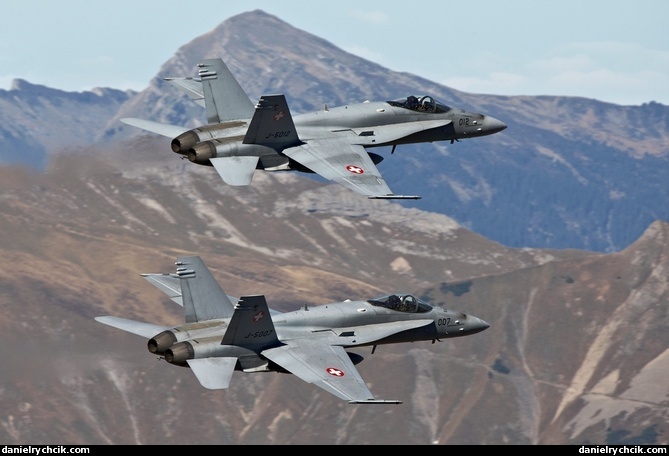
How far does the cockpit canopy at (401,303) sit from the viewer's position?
190 feet

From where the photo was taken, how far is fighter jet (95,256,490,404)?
52.2 m

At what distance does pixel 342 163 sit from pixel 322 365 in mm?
9433

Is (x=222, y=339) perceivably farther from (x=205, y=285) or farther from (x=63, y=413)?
(x=63, y=413)

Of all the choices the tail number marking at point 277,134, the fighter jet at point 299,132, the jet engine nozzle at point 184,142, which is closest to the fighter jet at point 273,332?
the jet engine nozzle at point 184,142

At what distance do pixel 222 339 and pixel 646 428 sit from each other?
143 m

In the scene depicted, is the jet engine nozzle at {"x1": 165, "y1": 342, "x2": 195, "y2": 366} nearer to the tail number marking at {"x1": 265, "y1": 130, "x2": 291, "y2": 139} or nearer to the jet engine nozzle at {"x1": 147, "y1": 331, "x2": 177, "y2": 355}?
the jet engine nozzle at {"x1": 147, "y1": 331, "x2": 177, "y2": 355}

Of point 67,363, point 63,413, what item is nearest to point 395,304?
point 67,363

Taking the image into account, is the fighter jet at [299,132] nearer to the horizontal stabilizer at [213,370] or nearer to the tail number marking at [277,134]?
the tail number marking at [277,134]

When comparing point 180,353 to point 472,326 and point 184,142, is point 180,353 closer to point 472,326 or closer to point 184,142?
point 184,142

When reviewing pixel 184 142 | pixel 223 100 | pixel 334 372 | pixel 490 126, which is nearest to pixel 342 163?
pixel 223 100

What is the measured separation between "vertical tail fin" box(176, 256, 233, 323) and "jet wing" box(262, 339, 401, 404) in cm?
323

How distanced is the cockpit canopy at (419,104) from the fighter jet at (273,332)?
9.89 metres

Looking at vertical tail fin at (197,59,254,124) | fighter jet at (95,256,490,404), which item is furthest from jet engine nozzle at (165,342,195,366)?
vertical tail fin at (197,59,254,124)

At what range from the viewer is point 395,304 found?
5825cm
